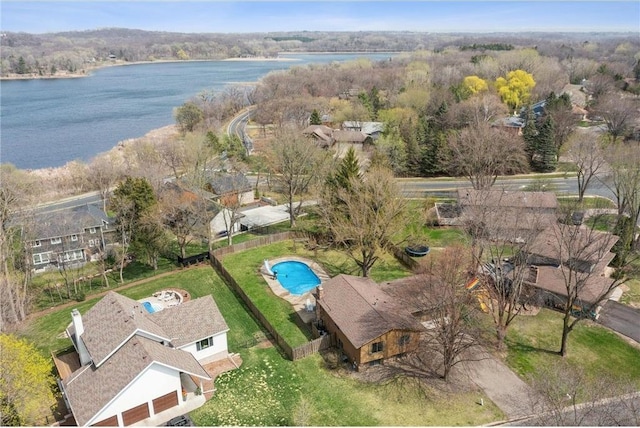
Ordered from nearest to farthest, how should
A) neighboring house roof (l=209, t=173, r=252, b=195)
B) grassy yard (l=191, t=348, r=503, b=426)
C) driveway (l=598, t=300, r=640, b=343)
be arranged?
grassy yard (l=191, t=348, r=503, b=426) → driveway (l=598, t=300, r=640, b=343) → neighboring house roof (l=209, t=173, r=252, b=195)

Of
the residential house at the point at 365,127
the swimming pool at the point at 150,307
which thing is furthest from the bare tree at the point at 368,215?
the residential house at the point at 365,127

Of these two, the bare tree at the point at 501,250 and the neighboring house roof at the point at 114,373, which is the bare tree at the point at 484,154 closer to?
the bare tree at the point at 501,250

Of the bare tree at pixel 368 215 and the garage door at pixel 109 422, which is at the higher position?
the bare tree at pixel 368 215

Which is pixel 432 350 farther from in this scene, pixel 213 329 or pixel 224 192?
pixel 224 192

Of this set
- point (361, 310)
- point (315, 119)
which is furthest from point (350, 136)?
point (361, 310)

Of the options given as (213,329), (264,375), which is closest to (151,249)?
(213,329)

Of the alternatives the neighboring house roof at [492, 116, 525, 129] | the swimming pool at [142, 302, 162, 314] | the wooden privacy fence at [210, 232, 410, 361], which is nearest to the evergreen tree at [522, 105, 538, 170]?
the neighboring house roof at [492, 116, 525, 129]

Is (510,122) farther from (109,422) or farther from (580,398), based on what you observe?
(109,422)

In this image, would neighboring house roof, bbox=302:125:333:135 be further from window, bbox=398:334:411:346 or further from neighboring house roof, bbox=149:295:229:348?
window, bbox=398:334:411:346
